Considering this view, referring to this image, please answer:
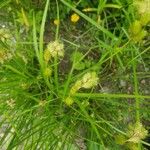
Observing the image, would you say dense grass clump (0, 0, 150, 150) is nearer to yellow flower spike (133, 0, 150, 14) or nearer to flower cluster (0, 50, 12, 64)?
flower cluster (0, 50, 12, 64)

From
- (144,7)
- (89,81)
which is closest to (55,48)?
(89,81)

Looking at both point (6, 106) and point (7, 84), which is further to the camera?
point (6, 106)

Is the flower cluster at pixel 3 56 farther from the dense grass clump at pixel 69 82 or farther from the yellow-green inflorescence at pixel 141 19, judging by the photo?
the yellow-green inflorescence at pixel 141 19

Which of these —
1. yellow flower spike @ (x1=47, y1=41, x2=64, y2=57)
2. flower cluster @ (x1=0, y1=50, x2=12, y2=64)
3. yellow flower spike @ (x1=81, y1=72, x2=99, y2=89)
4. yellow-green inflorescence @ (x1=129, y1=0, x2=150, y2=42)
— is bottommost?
yellow flower spike @ (x1=81, y1=72, x2=99, y2=89)

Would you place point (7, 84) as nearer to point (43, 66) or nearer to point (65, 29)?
point (43, 66)

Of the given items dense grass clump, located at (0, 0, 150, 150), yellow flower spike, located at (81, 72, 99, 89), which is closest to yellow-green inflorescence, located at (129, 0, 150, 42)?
yellow flower spike, located at (81, 72, 99, 89)

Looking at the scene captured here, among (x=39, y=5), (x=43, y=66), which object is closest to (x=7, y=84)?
(x=43, y=66)

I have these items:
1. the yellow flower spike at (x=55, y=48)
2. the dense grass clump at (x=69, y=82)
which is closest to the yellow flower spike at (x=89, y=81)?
→ the yellow flower spike at (x=55, y=48)

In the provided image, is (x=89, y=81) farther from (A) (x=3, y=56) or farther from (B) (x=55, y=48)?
(A) (x=3, y=56)

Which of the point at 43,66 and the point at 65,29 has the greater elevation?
the point at 65,29
